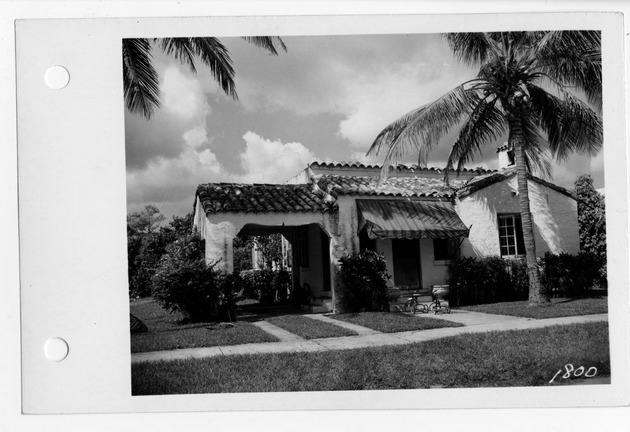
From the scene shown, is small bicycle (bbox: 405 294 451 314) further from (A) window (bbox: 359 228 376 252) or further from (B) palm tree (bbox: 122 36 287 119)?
(B) palm tree (bbox: 122 36 287 119)

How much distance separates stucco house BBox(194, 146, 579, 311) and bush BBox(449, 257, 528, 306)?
38 centimetres

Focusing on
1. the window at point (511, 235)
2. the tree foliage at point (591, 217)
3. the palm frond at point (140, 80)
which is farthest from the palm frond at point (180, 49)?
the window at point (511, 235)

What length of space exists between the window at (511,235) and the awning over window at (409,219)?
2.58ft

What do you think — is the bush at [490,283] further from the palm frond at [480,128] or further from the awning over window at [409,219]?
the palm frond at [480,128]

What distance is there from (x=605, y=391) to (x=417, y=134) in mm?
4323

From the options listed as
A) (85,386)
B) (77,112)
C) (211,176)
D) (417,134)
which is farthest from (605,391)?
(77,112)

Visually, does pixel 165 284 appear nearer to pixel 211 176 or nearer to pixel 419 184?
pixel 211 176

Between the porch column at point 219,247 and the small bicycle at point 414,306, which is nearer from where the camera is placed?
the porch column at point 219,247

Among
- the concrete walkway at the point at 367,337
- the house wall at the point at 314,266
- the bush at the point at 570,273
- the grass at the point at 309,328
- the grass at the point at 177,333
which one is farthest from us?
the house wall at the point at 314,266

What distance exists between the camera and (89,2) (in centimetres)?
559

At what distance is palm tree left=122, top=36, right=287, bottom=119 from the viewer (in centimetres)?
598

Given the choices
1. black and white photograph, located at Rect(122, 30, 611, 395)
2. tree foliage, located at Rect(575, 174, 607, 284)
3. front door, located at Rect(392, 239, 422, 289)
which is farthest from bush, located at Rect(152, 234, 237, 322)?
tree foliage, located at Rect(575, 174, 607, 284)

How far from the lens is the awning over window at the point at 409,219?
963cm

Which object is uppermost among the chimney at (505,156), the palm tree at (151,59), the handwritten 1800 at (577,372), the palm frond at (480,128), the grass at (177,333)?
the palm tree at (151,59)
